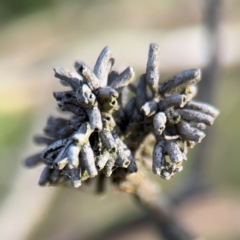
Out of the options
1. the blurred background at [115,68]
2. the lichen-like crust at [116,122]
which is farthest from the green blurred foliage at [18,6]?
the lichen-like crust at [116,122]

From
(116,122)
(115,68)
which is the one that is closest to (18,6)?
(115,68)

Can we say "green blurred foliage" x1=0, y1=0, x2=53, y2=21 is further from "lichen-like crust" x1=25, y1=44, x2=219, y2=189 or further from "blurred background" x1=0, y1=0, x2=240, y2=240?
"lichen-like crust" x1=25, y1=44, x2=219, y2=189

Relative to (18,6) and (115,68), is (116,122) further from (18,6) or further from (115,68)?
(18,6)

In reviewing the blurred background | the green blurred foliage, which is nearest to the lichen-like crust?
the blurred background

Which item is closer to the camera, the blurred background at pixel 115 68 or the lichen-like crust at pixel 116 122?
the lichen-like crust at pixel 116 122

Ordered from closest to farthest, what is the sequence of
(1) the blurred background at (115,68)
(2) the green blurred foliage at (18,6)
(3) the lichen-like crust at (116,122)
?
(3) the lichen-like crust at (116,122) → (1) the blurred background at (115,68) → (2) the green blurred foliage at (18,6)

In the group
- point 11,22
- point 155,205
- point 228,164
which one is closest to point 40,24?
point 11,22

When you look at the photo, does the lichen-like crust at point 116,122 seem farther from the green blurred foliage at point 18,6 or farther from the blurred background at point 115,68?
the green blurred foliage at point 18,6

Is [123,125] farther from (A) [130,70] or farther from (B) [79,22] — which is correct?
(B) [79,22]
